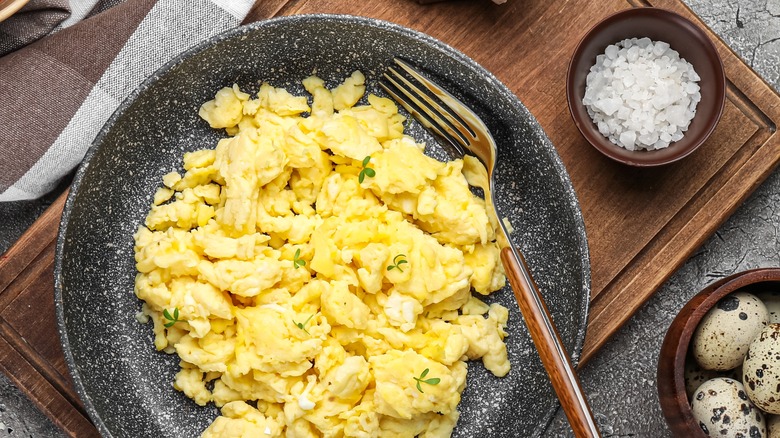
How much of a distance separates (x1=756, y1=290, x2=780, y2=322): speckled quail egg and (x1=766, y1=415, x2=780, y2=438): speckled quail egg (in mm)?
244

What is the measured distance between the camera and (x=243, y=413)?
1930mm

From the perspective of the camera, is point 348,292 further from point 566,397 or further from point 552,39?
point 552,39

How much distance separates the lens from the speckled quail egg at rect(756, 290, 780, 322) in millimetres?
1988

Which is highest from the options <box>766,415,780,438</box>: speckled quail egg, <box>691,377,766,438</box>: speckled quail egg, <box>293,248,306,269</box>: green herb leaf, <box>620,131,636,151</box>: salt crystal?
<box>620,131,636,151</box>: salt crystal

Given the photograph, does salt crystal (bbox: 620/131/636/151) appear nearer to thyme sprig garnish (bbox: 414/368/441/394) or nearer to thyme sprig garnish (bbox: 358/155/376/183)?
thyme sprig garnish (bbox: 358/155/376/183)

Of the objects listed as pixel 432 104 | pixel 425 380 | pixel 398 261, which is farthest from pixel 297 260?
pixel 432 104

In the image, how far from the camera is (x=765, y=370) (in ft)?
5.98

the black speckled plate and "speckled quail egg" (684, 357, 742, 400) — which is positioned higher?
the black speckled plate

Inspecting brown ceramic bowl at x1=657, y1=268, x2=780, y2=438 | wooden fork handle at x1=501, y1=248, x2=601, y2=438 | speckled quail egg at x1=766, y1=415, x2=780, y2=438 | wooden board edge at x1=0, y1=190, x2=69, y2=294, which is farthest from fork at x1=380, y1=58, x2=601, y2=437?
wooden board edge at x1=0, y1=190, x2=69, y2=294

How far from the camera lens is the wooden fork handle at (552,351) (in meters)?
1.63

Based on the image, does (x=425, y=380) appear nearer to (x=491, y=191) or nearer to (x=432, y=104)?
(x=491, y=191)

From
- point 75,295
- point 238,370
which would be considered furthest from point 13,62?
point 238,370

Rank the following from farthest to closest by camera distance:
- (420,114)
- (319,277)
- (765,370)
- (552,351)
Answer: (420,114) → (319,277) → (765,370) → (552,351)

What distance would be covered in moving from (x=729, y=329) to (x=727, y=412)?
20 centimetres
